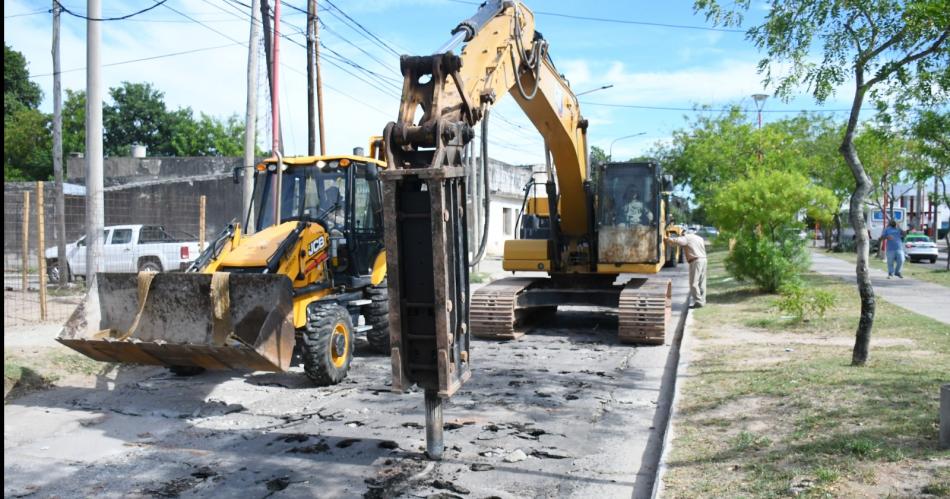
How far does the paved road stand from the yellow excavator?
2.33ft

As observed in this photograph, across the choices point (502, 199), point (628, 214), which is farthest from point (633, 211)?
point (502, 199)

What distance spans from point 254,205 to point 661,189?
21.8 feet

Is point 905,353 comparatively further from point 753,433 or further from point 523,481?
point 523,481

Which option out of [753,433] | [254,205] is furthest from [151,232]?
[753,433]

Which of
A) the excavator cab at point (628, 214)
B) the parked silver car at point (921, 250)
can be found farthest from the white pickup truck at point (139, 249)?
the parked silver car at point (921, 250)

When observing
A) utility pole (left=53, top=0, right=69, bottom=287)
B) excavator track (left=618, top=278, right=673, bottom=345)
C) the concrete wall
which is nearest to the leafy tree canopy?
excavator track (left=618, top=278, right=673, bottom=345)

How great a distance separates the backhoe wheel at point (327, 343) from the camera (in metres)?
8.19

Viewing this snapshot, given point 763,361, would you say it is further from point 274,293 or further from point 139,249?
point 139,249

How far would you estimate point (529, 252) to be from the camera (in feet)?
42.8

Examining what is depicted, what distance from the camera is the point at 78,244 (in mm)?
17125

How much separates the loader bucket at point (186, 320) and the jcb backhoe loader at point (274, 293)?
0.01 meters

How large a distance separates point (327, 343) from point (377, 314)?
5.99 ft

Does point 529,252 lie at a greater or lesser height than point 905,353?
greater

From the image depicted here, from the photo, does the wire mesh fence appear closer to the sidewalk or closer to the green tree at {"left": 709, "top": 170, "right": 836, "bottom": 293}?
the green tree at {"left": 709, "top": 170, "right": 836, "bottom": 293}
